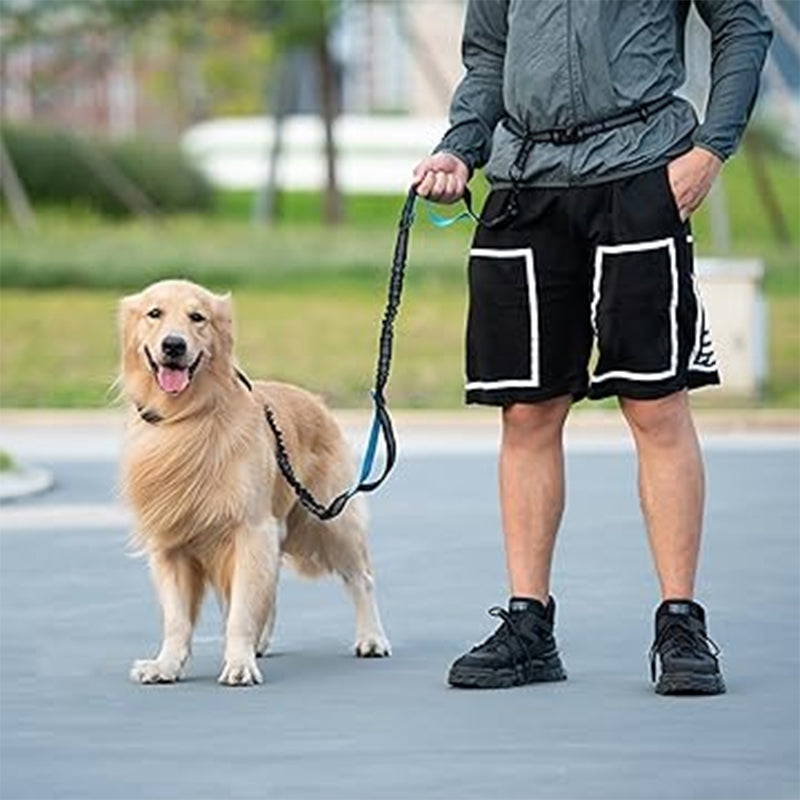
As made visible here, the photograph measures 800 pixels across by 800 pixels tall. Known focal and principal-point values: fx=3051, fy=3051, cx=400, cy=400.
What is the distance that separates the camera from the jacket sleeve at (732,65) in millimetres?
7566

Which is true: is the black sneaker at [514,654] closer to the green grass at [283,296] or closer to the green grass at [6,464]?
the green grass at [6,464]

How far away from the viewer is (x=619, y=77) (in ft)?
24.9

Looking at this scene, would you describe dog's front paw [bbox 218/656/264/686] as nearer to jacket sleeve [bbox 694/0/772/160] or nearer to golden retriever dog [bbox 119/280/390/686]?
golden retriever dog [bbox 119/280/390/686]

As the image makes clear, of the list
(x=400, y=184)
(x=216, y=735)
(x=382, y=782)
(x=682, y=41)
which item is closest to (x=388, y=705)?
(x=216, y=735)

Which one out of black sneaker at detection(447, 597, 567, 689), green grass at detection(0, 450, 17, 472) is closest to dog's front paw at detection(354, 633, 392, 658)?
black sneaker at detection(447, 597, 567, 689)

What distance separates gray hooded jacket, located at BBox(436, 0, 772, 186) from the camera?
24.9 ft

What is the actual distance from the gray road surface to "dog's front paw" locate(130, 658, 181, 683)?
0.07m

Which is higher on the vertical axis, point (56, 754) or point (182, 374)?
point (182, 374)

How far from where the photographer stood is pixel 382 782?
6555 millimetres

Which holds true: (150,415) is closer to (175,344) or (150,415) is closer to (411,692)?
(175,344)

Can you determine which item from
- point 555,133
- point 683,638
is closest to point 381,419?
point 555,133

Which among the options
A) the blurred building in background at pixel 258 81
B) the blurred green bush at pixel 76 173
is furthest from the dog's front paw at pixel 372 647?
the blurred green bush at pixel 76 173

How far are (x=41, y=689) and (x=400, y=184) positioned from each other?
41049mm

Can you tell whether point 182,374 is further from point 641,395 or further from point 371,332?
point 371,332
